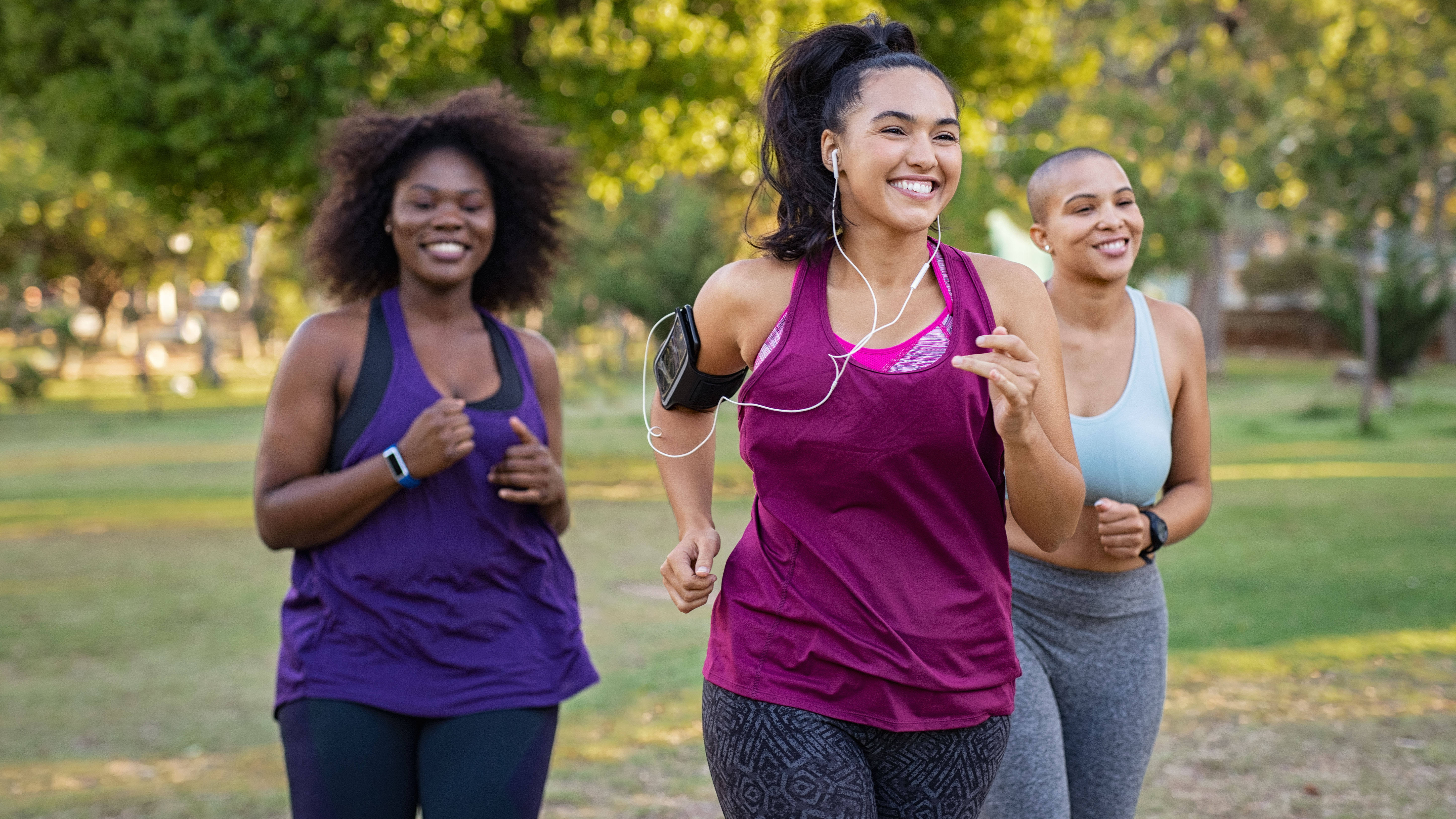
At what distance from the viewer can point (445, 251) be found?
333 cm

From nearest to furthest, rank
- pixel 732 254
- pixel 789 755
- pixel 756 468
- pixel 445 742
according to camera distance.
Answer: pixel 789 755 → pixel 756 468 → pixel 445 742 → pixel 732 254

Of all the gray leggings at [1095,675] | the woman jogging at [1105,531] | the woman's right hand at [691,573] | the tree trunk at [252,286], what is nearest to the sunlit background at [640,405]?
the woman's right hand at [691,573]

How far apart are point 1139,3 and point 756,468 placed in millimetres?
30619

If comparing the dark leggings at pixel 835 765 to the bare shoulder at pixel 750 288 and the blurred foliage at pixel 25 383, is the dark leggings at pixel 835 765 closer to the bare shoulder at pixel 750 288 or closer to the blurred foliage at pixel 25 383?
the bare shoulder at pixel 750 288

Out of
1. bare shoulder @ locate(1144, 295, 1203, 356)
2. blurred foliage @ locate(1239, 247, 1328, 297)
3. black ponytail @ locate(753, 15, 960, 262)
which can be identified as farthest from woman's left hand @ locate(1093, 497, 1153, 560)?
blurred foliage @ locate(1239, 247, 1328, 297)

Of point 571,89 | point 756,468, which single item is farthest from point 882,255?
point 571,89

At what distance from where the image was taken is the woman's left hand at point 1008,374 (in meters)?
2.01

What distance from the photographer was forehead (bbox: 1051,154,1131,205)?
127 inches

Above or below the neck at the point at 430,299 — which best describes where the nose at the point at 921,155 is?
above

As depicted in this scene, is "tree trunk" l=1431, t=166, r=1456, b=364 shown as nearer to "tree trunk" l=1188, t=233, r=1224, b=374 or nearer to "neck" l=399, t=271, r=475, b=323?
"tree trunk" l=1188, t=233, r=1224, b=374

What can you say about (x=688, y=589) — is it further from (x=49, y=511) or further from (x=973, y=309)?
(x=49, y=511)

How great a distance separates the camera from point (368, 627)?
288cm

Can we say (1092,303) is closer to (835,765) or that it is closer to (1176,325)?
(1176,325)

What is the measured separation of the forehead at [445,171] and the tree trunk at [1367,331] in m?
19.4
